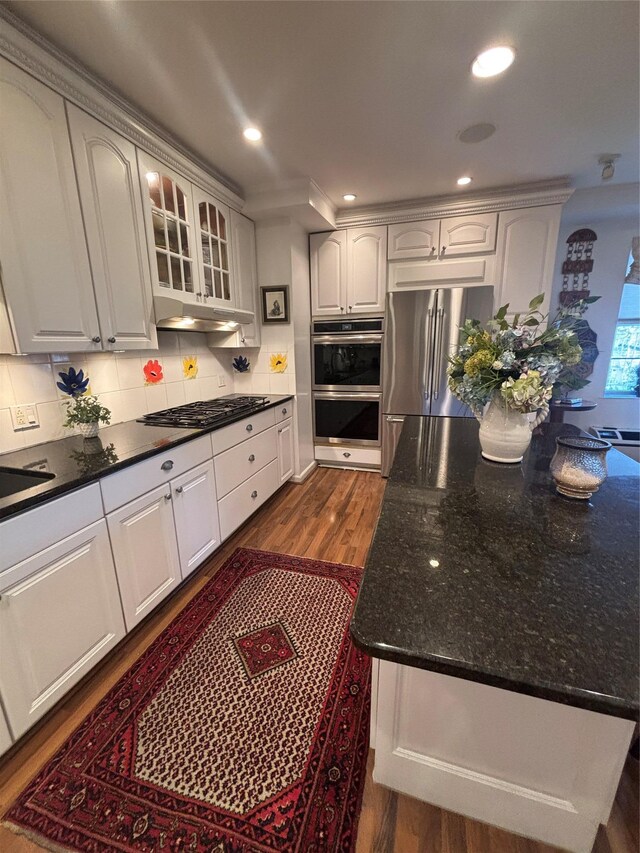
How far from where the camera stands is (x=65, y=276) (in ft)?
4.77

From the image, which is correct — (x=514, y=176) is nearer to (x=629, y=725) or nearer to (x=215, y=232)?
(x=215, y=232)

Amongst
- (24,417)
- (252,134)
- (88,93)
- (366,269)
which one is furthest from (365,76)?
(24,417)

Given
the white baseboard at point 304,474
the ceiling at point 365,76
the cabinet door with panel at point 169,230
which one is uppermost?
the ceiling at point 365,76

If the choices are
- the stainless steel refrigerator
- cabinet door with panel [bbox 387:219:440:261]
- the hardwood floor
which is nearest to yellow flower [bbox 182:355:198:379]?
the hardwood floor

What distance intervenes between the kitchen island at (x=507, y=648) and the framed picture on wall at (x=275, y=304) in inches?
87.7

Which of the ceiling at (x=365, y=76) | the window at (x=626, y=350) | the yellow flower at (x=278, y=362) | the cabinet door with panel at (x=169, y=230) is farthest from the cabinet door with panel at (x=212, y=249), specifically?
the window at (x=626, y=350)

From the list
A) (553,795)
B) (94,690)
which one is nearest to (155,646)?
(94,690)

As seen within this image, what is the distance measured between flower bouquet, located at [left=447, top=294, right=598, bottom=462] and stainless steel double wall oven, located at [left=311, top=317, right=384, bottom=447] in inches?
73.2

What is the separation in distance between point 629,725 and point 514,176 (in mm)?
3142

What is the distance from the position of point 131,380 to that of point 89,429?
560 mm

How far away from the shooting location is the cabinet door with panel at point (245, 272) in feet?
8.65

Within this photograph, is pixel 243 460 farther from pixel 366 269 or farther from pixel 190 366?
pixel 366 269

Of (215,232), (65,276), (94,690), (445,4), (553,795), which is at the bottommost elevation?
(94,690)

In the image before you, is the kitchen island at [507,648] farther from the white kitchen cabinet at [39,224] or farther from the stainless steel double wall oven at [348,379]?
the stainless steel double wall oven at [348,379]
